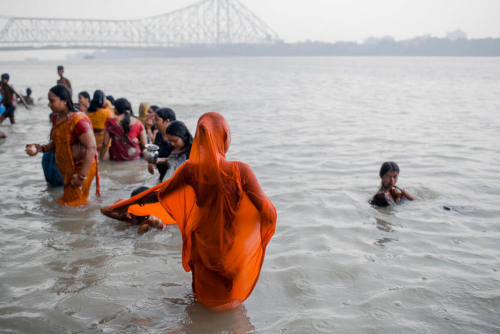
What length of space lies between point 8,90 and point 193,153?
10611 millimetres

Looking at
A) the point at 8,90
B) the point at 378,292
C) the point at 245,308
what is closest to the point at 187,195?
the point at 245,308

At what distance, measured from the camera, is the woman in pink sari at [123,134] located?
259 inches

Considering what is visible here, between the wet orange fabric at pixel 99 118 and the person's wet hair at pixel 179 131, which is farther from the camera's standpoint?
the wet orange fabric at pixel 99 118

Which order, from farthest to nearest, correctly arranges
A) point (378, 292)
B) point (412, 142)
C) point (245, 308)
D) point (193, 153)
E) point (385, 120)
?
point (385, 120)
point (412, 142)
point (378, 292)
point (245, 308)
point (193, 153)

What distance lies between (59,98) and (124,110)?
7.53 ft

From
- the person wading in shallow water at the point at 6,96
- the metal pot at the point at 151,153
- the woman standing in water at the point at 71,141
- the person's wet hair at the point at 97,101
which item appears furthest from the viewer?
the person wading in shallow water at the point at 6,96

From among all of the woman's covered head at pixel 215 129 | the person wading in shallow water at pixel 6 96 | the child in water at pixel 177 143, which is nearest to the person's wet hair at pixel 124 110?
the child in water at pixel 177 143

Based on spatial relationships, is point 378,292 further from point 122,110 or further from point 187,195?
point 122,110

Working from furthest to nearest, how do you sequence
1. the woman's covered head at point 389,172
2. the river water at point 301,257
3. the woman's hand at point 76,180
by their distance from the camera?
the woman's covered head at point 389,172 < the woman's hand at point 76,180 < the river water at point 301,257

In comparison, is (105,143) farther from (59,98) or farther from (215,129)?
(215,129)

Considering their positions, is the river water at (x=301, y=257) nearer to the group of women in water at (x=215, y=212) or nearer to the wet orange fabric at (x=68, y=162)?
the wet orange fabric at (x=68, y=162)

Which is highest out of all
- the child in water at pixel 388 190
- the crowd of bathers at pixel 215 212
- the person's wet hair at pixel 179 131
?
the person's wet hair at pixel 179 131

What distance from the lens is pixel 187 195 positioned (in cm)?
264

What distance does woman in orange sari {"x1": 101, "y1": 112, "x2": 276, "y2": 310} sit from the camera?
2387mm
